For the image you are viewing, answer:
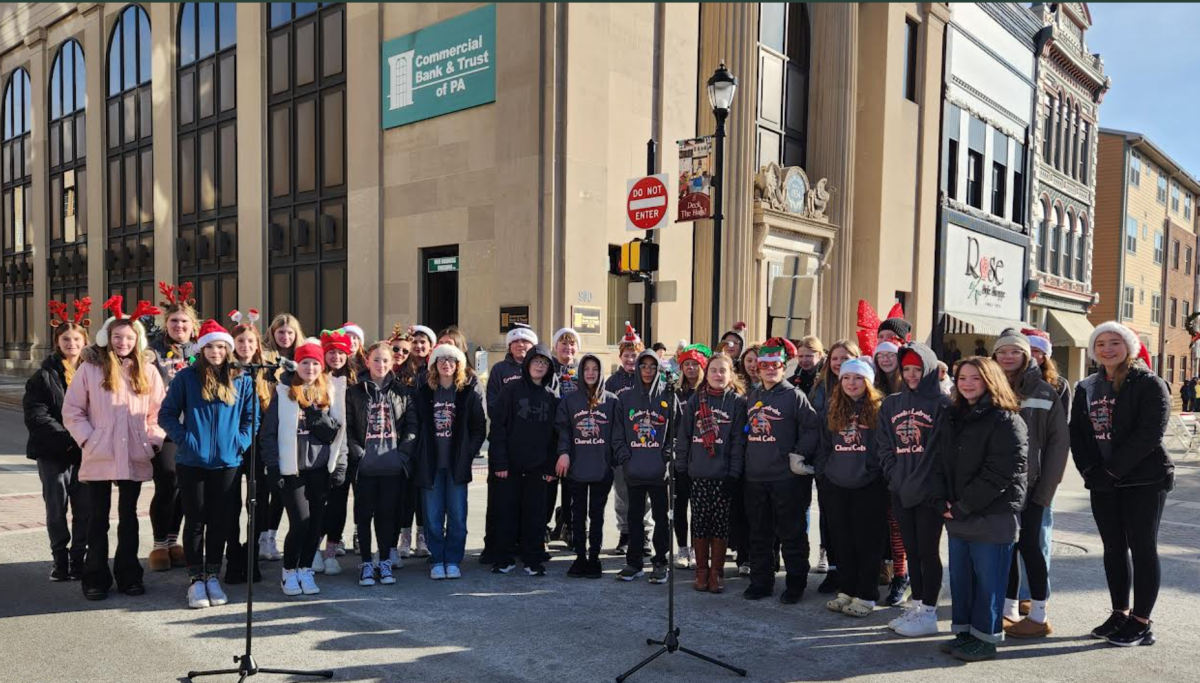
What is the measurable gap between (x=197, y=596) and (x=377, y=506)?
1410 mm

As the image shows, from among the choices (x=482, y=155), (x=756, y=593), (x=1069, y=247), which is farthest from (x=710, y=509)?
(x=1069, y=247)

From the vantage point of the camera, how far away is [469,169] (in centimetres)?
1670

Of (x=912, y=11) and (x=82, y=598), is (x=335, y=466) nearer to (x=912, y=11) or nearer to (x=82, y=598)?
(x=82, y=598)

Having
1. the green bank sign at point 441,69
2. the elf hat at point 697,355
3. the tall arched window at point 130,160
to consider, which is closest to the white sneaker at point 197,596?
the elf hat at point 697,355

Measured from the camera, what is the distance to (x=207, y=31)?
74.4 feet

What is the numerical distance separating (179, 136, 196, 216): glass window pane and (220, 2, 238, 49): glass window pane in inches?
116

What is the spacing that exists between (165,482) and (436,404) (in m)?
2.24

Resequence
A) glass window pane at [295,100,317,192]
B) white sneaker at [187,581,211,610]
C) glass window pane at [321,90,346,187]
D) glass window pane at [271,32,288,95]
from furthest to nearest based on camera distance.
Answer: glass window pane at [271,32,288,95] < glass window pane at [295,100,317,192] < glass window pane at [321,90,346,187] < white sneaker at [187,581,211,610]

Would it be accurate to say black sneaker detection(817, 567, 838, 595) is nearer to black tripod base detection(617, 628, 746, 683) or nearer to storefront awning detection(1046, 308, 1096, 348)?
black tripod base detection(617, 628, 746, 683)

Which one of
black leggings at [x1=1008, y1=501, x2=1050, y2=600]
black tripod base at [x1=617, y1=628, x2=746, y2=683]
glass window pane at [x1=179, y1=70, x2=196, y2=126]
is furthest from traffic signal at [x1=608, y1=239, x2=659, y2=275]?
glass window pane at [x1=179, y1=70, x2=196, y2=126]

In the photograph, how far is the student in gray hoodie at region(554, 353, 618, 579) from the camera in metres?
7.07

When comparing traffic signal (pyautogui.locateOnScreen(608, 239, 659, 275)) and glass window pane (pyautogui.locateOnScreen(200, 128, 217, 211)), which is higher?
glass window pane (pyautogui.locateOnScreen(200, 128, 217, 211))

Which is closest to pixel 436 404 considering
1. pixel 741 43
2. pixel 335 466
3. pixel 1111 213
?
pixel 335 466

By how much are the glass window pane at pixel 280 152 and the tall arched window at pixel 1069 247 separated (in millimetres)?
30948
